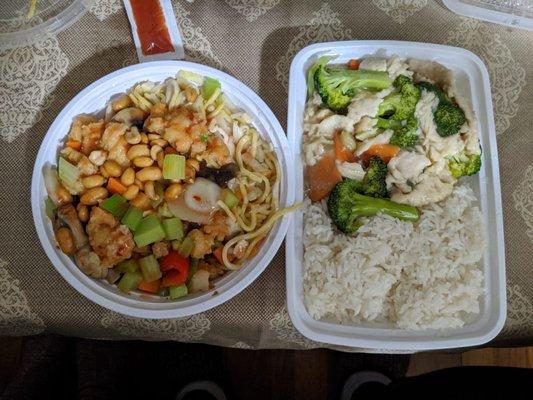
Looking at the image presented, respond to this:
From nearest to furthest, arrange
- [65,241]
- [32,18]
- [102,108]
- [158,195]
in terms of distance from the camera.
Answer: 1. [65,241]
2. [158,195]
3. [102,108]
4. [32,18]

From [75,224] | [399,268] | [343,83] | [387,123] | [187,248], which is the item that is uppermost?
[343,83]

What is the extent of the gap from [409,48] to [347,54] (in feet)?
0.69

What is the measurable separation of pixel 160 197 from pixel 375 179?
69 centimetres

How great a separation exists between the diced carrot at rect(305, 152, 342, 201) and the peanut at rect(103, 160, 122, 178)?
1.98 feet

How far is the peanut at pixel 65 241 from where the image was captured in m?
1.50

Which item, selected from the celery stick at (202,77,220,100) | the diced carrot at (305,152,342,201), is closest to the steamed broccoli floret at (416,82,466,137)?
the diced carrot at (305,152,342,201)

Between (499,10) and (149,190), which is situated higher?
(499,10)

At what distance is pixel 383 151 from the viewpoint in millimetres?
1665

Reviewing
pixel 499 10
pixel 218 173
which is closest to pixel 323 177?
pixel 218 173

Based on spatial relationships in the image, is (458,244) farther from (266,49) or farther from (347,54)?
(266,49)

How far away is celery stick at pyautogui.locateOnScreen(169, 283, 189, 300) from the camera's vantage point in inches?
59.8

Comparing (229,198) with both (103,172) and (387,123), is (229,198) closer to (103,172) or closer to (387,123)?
(103,172)

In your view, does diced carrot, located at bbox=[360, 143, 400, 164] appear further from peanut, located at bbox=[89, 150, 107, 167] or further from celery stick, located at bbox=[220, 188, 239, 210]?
peanut, located at bbox=[89, 150, 107, 167]

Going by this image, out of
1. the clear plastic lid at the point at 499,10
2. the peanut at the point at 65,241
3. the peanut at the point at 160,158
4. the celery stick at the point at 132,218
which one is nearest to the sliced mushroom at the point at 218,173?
the peanut at the point at 160,158
